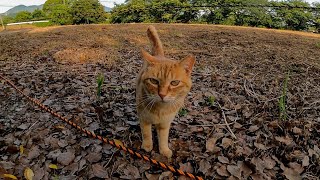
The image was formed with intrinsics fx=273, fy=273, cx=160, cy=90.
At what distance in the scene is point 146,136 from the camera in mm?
2512

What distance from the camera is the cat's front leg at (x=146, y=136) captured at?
2456mm

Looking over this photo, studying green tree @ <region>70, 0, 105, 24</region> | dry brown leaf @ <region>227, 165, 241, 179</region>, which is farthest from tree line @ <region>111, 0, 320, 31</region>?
dry brown leaf @ <region>227, 165, 241, 179</region>

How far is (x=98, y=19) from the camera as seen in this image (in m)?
16.8

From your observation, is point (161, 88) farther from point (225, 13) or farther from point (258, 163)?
point (225, 13)

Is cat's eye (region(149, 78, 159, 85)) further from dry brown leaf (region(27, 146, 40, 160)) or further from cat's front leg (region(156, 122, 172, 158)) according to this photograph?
dry brown leaf (region(27, 146, 40, 160))

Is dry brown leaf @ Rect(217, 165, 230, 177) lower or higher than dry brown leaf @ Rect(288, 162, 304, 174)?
higher

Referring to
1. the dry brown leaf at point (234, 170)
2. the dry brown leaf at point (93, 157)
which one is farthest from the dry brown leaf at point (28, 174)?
the dry brown leaf at point (234, 170)

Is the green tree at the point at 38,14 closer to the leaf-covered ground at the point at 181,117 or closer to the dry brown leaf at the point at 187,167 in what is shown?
the leaf-covered ground at the point at 181,117

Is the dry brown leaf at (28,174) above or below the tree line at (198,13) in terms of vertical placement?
below

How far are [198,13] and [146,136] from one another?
44.1ft

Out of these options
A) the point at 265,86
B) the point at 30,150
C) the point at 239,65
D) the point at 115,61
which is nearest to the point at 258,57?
the point at 239,65

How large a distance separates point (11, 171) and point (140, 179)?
111cm

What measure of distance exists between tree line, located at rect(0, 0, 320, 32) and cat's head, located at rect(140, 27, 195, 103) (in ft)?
29.8

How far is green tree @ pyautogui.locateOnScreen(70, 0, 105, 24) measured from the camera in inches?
653
